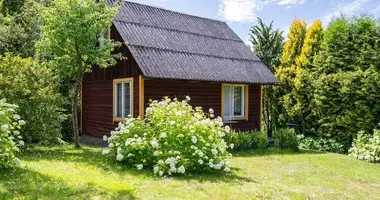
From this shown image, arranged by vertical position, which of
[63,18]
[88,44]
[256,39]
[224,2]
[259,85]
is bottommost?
[259,85]

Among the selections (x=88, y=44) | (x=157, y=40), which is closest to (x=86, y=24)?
(x=88, y=44)

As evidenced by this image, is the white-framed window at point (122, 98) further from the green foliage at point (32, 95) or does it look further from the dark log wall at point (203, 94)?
the green foliage at point (32, 95)

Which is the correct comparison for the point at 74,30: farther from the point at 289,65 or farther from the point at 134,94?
the point at 289,65

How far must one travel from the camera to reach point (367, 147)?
471 inches

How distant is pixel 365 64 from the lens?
13570 mm

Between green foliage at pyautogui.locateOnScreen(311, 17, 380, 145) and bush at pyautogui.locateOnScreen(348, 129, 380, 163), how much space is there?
2.38ft

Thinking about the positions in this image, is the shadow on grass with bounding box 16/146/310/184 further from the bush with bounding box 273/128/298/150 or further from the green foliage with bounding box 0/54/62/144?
the bush with bounding box 273/128/298/150

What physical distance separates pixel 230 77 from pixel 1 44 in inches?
354

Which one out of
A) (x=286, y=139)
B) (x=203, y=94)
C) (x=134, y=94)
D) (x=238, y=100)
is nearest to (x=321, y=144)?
(x=286, y=139)

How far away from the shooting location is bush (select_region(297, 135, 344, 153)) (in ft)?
45.1

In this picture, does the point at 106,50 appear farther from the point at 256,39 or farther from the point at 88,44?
the point at 256,39

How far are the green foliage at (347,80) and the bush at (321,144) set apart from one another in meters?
0.29

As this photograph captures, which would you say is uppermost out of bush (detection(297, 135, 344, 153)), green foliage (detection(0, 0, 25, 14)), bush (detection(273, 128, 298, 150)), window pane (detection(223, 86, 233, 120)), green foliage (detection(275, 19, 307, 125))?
green foliage (detection(0, 0, 25, 14))

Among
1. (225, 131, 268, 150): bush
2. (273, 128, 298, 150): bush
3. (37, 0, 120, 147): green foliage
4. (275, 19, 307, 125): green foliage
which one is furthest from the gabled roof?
(273, 128, 298, 150): bush
